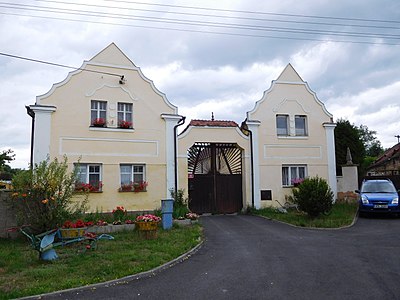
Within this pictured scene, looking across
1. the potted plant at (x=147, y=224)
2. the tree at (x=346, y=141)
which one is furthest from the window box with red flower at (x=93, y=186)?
the tree at (x=346, y=141)

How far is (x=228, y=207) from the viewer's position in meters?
A: 19.9

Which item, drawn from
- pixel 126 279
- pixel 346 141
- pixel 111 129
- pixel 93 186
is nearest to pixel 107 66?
pixel 111 129

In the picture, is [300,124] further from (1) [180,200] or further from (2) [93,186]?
(2) [93,186]

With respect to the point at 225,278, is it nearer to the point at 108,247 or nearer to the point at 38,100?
the point at 108,247

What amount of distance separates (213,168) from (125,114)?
17.7ft

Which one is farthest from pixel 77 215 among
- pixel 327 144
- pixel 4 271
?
pixel 327 144

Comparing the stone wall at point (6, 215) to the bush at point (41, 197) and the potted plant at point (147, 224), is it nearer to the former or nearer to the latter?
the bush at point (41, 197)

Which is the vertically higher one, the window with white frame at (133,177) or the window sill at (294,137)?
the window sill at (294,137)

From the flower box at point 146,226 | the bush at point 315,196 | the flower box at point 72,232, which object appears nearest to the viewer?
the flower box at point 72,232

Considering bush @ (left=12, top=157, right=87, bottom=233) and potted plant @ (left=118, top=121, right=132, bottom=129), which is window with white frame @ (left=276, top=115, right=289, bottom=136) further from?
bush @ (left=12, top=157, right=87, bottom=233)

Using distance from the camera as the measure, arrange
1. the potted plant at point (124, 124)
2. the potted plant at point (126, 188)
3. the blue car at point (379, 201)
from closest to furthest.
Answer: the blue car at point (379, 201), the potted plant at point (126, 188), the potted plant at point (124, 124)

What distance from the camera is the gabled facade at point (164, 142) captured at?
55.8 ft

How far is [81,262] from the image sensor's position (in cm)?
825

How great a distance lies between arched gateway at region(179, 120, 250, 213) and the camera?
1891 centimetres
